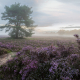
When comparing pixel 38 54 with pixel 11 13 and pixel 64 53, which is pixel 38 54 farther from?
pixel 11 13

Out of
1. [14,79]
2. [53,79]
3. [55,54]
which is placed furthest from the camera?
[55,54]

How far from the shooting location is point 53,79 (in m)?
2.56

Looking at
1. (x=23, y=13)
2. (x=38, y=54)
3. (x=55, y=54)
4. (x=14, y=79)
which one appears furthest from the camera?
(x=23, y=13)

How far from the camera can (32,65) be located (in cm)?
321

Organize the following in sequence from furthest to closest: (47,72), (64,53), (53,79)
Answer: (64,53) < (47,72) < (53,79)

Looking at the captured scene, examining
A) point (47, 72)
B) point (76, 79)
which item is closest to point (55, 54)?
point (47, 72)

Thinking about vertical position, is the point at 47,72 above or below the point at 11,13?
below

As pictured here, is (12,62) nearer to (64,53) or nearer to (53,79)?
(53,79)

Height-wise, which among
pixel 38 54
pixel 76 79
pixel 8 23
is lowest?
pixel 76 79

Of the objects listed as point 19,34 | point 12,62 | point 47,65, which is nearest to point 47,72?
point 47,65

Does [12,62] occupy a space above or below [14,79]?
above

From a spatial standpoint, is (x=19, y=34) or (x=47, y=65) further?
(x=19, y=34)

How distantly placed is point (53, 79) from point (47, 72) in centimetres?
40

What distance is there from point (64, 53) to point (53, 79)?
2132 millimetres
